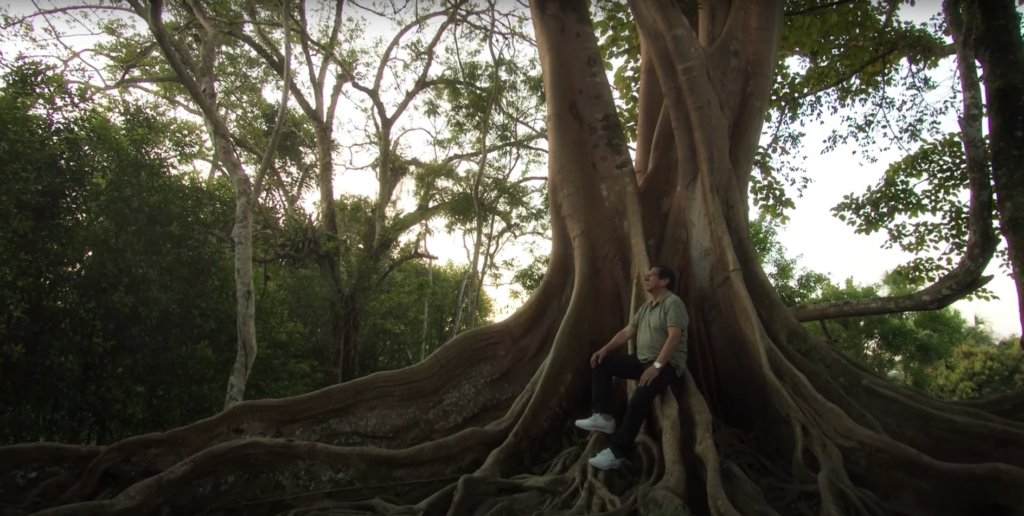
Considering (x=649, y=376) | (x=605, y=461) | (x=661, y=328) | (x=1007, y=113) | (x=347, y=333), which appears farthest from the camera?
(x=347, y=333)

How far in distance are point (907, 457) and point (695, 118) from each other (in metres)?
2.97

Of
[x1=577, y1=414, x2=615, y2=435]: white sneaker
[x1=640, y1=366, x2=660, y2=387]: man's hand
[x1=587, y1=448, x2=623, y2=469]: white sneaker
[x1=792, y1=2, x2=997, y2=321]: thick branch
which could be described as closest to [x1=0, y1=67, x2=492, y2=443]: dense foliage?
[x1=577, y1=414, x2=615, y2=435]: white sneaker

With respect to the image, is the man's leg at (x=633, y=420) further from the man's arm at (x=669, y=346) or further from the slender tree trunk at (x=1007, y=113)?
the slender tree trunk at (x=1007, y=113)

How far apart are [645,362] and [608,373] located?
10.4 inches

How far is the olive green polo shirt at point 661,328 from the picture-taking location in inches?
155

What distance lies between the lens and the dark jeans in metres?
3.75

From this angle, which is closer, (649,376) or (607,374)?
(649,376)

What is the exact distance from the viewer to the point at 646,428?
161 inches

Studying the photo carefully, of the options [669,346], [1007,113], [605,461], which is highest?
[1007,113]

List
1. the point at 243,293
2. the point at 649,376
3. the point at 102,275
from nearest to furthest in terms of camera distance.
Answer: the point at 649,376 < the point at 102,275 < the point at 243,293

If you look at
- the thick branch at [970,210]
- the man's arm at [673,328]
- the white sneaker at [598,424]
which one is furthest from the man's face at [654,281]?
the thick branch at [970,210]

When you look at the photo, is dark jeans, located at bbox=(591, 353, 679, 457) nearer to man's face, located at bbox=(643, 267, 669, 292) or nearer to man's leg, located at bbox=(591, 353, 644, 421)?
man's leg, located at bbox=(591, 353, 644, 421)

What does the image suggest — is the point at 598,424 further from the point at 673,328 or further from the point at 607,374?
the point at 673,328

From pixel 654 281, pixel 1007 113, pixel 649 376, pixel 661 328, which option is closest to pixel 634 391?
pixel 649 376
